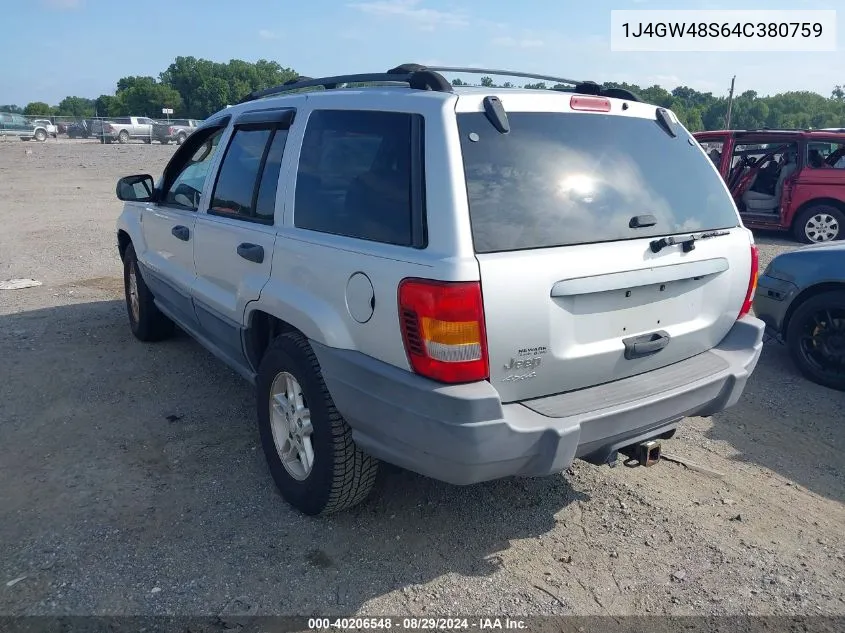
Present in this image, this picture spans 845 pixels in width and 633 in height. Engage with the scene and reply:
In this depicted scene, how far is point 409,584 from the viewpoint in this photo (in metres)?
2.87

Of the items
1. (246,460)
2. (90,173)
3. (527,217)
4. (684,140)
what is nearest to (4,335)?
(246,460)

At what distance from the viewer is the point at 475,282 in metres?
2.43

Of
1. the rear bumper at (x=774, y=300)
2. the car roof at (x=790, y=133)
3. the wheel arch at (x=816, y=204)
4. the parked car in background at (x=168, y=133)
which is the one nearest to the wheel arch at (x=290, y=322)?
the rear bumper at (x=774, y=300)

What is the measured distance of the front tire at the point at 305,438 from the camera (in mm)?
3002

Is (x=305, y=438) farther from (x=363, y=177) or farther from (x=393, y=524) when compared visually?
(x=363, y=177)

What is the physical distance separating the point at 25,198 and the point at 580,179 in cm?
1700

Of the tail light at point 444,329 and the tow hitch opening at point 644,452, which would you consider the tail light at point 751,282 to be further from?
the tail light at point 444,329

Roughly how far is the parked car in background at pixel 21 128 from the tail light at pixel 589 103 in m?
51.6

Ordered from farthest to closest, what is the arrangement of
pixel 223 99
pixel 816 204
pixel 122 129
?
pixel 223 99, pixel 122 129, pixel 816 204

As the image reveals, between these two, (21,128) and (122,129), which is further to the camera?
(21,128)

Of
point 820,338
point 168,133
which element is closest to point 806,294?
point 820,338

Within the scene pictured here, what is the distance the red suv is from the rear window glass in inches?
347

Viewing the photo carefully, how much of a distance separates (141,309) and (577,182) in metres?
4.20

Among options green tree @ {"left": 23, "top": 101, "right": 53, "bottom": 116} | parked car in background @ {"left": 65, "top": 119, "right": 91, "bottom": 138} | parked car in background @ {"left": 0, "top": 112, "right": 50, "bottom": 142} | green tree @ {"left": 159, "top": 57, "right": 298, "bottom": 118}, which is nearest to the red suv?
parked car in background @ {"left": 0, "top": 112, "right": 50, "bottom": 142}
